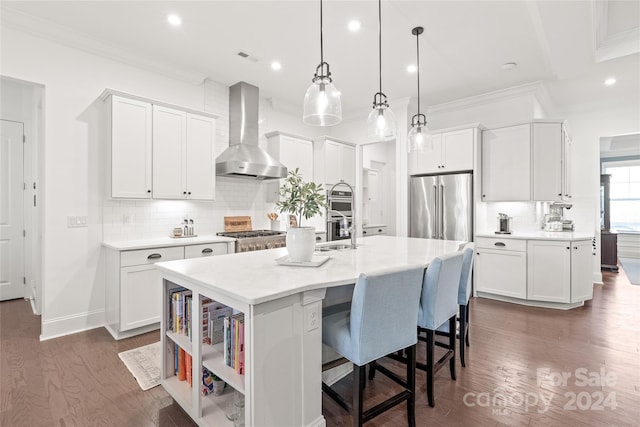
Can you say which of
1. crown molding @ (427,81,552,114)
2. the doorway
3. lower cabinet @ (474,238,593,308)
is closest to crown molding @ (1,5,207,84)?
the doorway

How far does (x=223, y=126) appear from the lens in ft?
14.8

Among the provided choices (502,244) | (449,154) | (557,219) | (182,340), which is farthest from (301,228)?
(557,219)

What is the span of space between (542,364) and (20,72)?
5.35 metres

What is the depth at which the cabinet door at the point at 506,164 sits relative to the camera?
14.4ft

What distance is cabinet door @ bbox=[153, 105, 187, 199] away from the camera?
355cm

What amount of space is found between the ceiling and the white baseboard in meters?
2.84

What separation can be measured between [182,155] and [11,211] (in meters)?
2.71

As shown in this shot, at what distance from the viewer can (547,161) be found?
429 cm

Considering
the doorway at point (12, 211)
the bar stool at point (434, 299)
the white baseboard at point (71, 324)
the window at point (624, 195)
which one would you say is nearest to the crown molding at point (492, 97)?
the bar stool at point (434, 299)

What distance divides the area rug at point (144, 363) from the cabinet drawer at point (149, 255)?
→ 0.81 m

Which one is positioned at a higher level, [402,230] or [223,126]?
[223,126]

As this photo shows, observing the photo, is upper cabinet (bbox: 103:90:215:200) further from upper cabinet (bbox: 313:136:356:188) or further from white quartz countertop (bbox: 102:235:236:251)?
upper cabinet (bbox: 313:136:356:188)

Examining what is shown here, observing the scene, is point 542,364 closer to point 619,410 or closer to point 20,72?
point 619,410

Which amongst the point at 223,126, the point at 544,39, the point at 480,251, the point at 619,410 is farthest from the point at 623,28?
the point at 223,126
